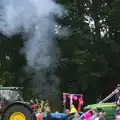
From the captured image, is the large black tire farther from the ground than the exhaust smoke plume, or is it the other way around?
the exhaust smoke plume

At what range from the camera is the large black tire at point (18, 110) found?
1552cm

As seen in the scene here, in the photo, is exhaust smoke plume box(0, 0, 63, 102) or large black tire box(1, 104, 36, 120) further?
exhaust smoke plume box(0, 0, 63, 102)

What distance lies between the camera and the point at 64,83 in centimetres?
2570

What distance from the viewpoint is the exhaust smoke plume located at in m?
19.4

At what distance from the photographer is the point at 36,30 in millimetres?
21578

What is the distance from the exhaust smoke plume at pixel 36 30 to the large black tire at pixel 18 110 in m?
5.07

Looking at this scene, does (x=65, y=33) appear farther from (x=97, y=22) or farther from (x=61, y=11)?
(x=97, y=22)

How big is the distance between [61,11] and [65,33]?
1.40 meters

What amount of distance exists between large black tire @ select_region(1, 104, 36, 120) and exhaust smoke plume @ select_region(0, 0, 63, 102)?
507 centimetres

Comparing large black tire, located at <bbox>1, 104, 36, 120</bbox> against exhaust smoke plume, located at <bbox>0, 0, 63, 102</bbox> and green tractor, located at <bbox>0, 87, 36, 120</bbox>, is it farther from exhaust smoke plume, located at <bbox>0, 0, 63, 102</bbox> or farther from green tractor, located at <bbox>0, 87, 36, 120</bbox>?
exhaust smoke plume, located at <bbox>0, 0, 63, 102</bbox>

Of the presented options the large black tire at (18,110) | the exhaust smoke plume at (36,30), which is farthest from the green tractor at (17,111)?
the exhaust smoke plume at (36,30)

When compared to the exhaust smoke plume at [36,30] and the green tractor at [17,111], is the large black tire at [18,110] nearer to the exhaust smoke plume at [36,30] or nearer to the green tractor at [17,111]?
the green tractor at [17,111]

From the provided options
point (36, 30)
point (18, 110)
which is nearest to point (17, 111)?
point (18, 110)

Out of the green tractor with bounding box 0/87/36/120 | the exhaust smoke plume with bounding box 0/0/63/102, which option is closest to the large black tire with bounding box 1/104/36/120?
the green tractor with bounding box 0/87/36/120
